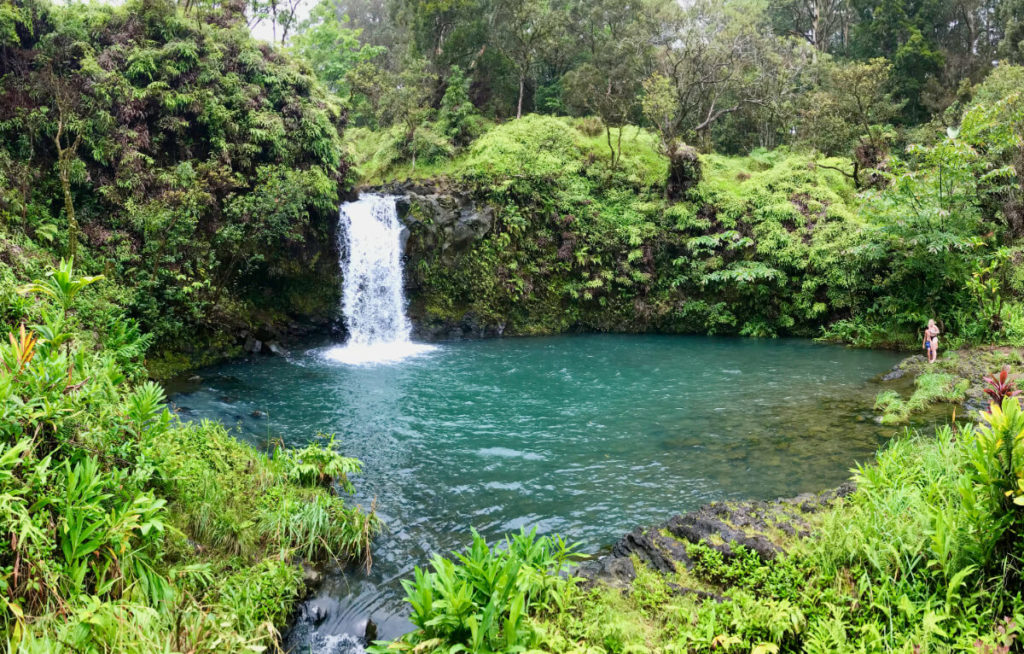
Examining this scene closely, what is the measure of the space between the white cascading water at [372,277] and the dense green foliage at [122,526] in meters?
12.8

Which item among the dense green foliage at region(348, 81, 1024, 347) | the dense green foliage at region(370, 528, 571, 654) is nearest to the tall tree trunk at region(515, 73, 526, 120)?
the dense green foliage at region(348, 81, 1024, 347)

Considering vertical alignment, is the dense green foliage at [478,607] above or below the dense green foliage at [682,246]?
below

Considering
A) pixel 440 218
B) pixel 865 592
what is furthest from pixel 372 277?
pixel 865 592

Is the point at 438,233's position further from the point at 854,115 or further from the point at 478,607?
the point at 854,115

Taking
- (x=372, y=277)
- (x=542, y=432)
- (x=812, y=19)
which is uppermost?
(x=812, y=19)

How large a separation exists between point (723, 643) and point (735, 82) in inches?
1095

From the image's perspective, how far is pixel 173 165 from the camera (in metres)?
15.4

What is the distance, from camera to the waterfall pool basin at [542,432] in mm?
6539

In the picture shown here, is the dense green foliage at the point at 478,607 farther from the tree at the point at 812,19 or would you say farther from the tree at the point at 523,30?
the tree at the point at 812,19

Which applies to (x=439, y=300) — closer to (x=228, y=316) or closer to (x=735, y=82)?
(x=228, y=316)

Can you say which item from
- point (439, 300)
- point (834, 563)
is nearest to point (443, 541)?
point (834, 563)

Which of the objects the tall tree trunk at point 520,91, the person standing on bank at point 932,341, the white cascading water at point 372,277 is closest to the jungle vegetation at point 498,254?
the tall tree trunk at point 520,91

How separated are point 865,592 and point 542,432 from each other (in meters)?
6.37

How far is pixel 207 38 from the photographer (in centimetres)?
1627
